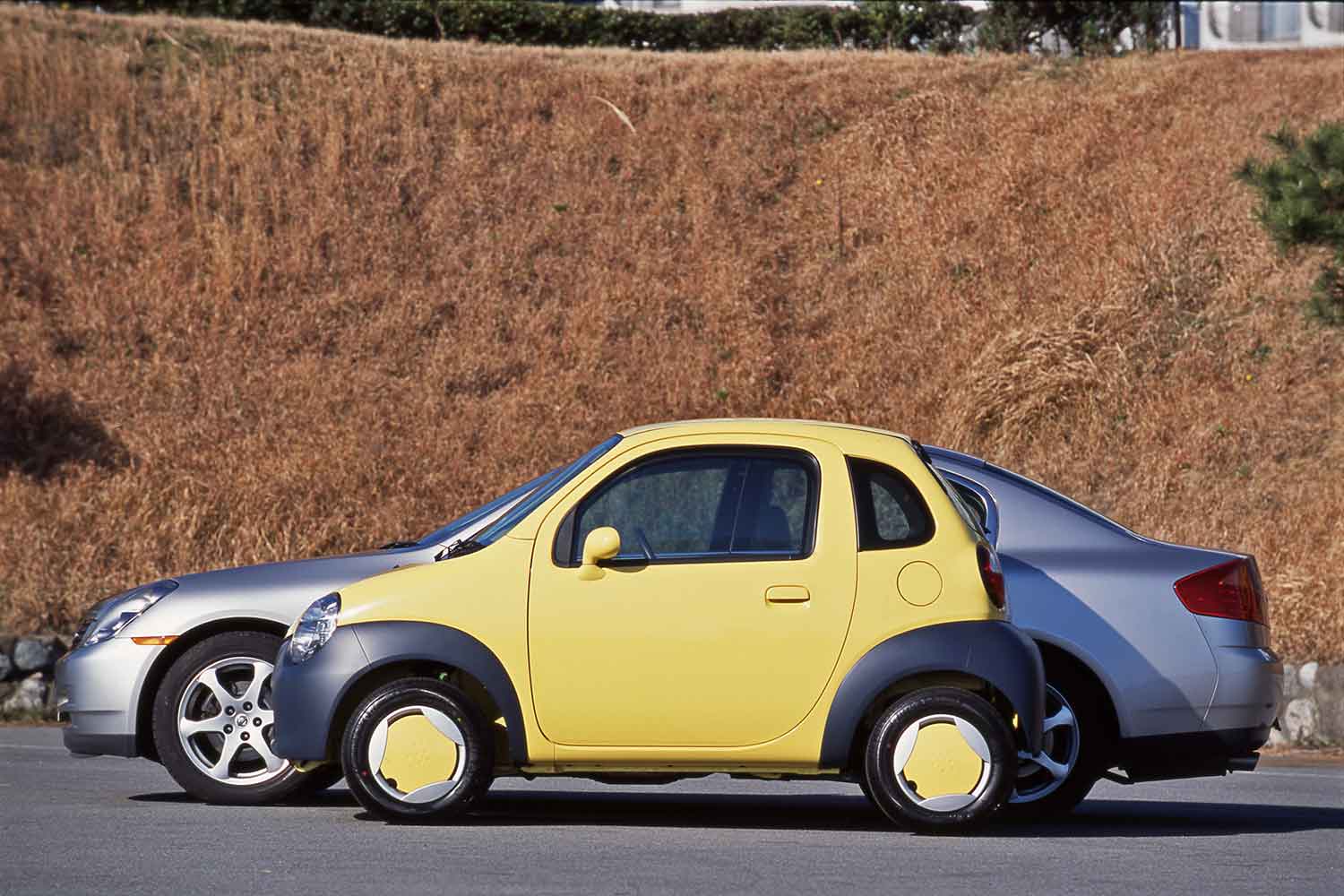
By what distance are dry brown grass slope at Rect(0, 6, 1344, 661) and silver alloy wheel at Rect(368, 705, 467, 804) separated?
8070mm

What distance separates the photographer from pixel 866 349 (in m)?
22.4

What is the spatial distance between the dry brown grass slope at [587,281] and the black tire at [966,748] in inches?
288

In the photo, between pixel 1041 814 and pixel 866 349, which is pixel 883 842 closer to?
pixel 1041 814

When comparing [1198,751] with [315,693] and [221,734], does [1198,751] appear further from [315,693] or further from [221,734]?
[221,734]

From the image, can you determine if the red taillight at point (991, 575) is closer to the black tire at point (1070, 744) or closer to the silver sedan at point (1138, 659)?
the silver sedan at point (1138, 659)

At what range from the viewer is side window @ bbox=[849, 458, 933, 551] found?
24.8 feet

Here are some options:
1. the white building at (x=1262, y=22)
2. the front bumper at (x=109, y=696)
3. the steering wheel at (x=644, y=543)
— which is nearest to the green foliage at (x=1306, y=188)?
the steering wheel at (x=644, y=543)

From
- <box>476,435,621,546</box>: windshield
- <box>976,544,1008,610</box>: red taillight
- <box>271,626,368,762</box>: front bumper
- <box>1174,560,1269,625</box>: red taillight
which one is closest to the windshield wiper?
<box>476,435,621,546</box>: windshield

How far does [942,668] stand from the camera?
7.35 meters

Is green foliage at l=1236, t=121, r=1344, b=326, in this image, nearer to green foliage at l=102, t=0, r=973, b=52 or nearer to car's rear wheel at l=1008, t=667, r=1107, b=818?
car's rear wheel at l=1008, t=667, r=1107, b=818

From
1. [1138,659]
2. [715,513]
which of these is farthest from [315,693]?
[1138,659]

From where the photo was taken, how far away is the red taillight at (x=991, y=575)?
7.52 meters

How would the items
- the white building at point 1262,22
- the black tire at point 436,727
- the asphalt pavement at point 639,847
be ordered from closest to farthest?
the asphalt pavement at point 639,847 → the black tire at point 436,727 → the white building at point 1262,22

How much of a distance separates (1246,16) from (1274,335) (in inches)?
835
